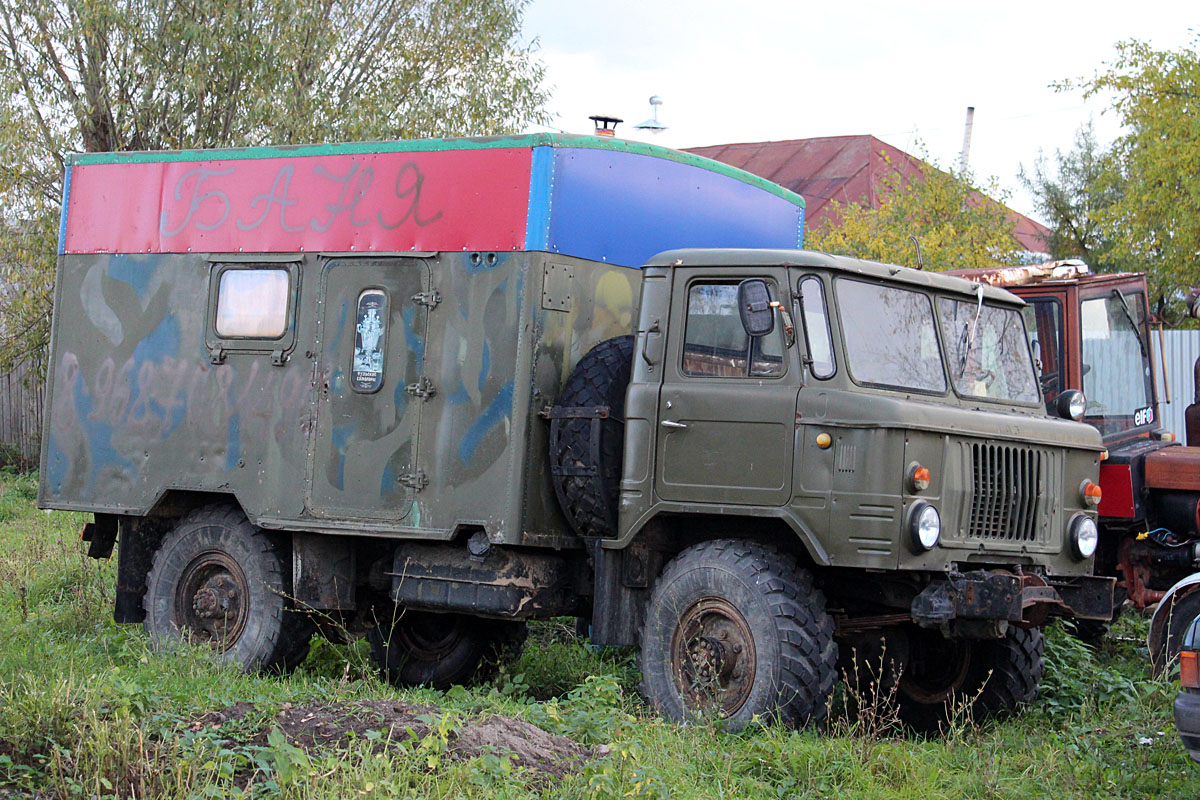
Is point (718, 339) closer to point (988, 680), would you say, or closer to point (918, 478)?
point (918, 478)

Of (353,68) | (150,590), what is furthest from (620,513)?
(353,68)

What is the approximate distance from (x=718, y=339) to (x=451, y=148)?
2172 millimetres

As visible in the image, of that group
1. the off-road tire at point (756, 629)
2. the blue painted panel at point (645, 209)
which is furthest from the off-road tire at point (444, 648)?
the blue painted panel at point (645, 209)

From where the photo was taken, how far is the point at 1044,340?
33.5ft

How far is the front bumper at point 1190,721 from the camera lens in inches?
217

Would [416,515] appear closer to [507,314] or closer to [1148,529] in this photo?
[507,314]

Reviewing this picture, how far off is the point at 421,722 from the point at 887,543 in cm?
250

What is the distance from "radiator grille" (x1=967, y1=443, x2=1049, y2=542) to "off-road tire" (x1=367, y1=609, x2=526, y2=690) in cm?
373

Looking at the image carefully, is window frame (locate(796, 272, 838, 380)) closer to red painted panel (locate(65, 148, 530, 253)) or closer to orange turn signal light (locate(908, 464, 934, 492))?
orange turn signal light (locate(908, 464, 934, 492))

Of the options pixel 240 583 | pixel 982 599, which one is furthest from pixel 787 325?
pixel 240 583

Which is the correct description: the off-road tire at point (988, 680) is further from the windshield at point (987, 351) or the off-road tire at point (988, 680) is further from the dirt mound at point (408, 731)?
the dirt mound at point (408, 731)

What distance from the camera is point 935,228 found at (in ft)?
67.2

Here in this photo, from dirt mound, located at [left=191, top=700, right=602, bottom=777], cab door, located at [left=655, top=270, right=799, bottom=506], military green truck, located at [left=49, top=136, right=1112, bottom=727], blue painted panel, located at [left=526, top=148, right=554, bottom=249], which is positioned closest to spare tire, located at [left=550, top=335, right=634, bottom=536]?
military green truck, located at [left=49, top=136, right=1112, bottom=727]

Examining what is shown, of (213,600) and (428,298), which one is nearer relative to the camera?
(428,298)
